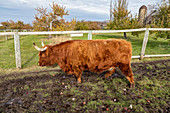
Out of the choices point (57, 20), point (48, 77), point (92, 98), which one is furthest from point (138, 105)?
point (57, 20)

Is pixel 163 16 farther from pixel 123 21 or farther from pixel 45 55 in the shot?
pixel 45 55

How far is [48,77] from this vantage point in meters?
4.86

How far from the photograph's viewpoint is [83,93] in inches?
146

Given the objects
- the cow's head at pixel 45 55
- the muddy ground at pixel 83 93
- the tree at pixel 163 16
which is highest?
the tree at pixel 163 16

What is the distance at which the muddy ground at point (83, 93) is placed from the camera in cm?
307

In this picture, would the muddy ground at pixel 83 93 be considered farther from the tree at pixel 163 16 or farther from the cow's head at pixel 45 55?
the tree at pixel 163 16

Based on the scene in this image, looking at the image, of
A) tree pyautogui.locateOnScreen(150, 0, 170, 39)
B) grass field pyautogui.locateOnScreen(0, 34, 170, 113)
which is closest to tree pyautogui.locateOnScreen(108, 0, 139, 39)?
tree pyautogui.locateOnScreen(150, 0, 170, 39)

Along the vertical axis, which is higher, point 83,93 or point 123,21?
point 123,21

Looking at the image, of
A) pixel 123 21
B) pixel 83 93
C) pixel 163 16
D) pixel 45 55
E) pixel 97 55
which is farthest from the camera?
pixel 123 21

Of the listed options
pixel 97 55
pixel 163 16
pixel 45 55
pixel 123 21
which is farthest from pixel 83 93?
pixel 123 21

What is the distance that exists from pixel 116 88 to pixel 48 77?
8.70ft

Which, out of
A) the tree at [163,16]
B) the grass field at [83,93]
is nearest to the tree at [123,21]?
the tree at [163,16]

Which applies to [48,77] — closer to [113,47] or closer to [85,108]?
[85,108]

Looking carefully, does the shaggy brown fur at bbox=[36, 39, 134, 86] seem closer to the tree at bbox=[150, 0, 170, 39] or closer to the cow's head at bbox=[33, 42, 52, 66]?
the cow's head at bbox=[33, 42, 52, 66]
